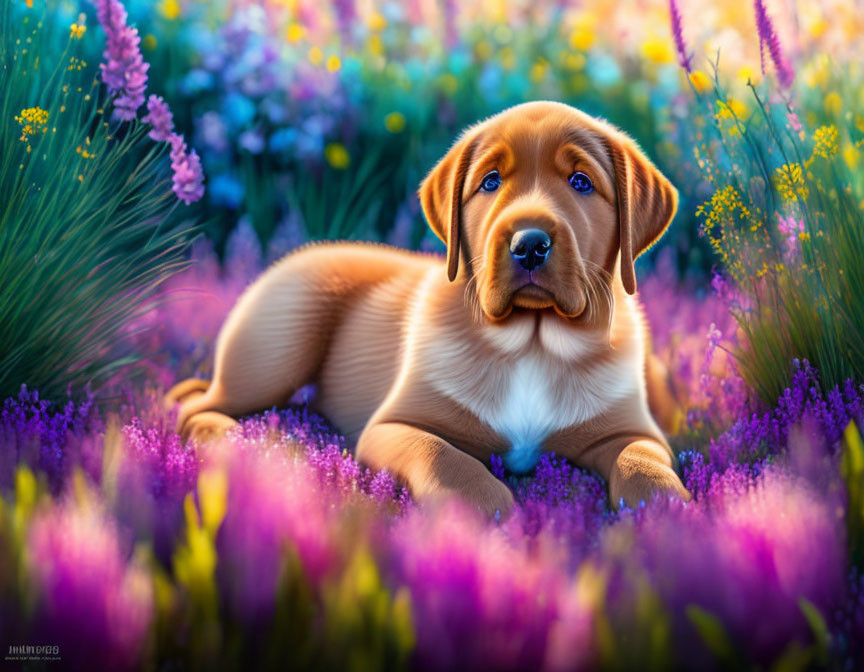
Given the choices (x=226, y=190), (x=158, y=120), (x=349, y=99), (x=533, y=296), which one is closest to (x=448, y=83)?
(x=349, y=99)

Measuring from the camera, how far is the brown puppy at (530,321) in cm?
→ 272

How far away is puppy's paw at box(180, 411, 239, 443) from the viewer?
3508mm

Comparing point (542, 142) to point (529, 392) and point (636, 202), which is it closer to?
point (636, 202)

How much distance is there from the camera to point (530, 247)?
2.65 meters

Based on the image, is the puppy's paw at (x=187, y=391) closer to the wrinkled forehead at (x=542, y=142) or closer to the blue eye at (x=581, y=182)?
the wrinkled forehead at (x=542, y=142)

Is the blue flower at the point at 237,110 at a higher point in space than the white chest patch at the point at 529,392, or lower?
higher

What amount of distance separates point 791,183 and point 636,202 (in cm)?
55

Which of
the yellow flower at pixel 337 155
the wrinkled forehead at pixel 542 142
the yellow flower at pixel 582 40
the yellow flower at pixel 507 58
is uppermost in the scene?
the yellow flower at pixel 582 40

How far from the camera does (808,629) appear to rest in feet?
5.78

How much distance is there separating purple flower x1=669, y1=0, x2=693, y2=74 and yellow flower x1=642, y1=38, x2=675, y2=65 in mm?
4534

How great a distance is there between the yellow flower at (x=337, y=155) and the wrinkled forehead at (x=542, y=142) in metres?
3.61

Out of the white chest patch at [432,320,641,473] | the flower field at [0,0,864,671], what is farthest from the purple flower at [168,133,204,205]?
the white chest patch at [432,320,641,473]

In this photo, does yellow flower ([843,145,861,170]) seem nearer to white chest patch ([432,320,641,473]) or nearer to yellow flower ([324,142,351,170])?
white chest patch ([432,320,641,473])

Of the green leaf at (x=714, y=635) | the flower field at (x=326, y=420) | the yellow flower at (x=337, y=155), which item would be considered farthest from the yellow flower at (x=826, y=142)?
the yellow flower at (x=337, y=155)
